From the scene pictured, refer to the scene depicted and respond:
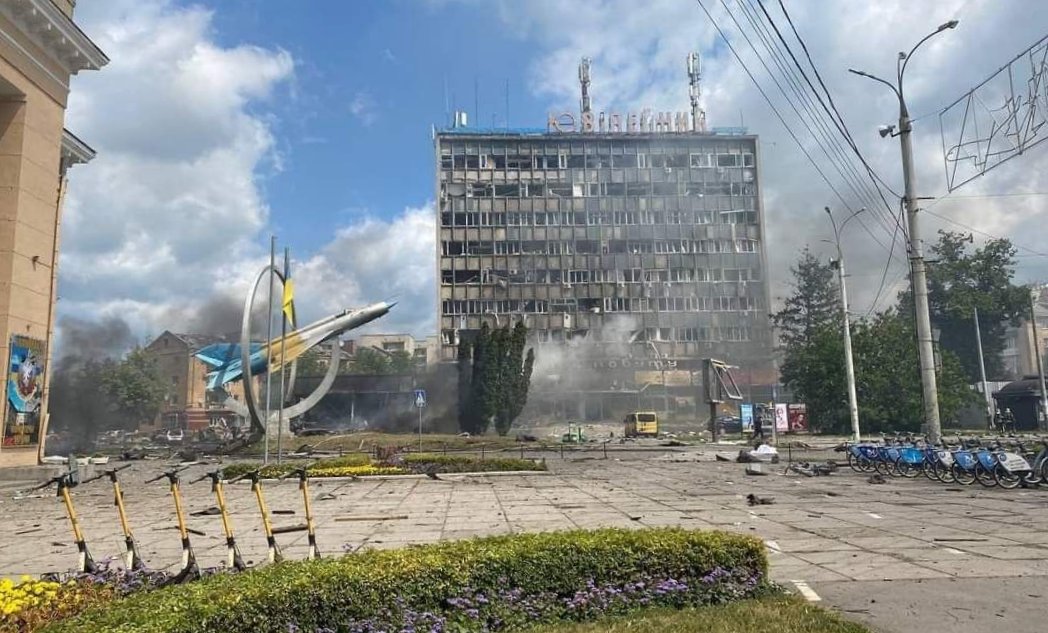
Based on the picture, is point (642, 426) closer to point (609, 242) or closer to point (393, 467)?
point (393, 467)

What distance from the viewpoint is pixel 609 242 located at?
9944cm

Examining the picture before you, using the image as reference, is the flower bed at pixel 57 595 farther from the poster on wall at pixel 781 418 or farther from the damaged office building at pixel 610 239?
the damaged office building at pixel 610 239

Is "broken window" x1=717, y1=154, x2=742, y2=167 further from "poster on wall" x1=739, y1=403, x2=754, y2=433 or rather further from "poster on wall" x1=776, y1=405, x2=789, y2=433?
"poster on wall" x1=776, y1=405, x2=789, y2=433

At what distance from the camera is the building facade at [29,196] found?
69.8 ft

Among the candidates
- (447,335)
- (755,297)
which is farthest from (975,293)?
(447,335)

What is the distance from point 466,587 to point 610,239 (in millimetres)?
95872

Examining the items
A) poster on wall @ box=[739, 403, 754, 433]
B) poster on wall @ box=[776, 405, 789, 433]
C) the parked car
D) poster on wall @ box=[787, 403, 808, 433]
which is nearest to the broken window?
the parked car

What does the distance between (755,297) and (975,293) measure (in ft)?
102

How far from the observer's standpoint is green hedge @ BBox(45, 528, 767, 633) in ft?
14.7

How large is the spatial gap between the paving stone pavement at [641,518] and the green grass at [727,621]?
53 centimetres

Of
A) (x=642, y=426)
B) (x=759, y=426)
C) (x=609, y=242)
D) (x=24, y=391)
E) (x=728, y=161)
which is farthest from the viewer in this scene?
(x=728, y=161)

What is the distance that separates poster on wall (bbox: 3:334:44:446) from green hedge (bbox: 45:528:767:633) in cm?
2057

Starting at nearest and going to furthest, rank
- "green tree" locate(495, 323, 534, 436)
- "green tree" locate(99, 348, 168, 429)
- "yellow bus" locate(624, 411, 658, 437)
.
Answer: "yellow bus" locate(624, 411, 658, 437) < "green tree" locate(495, 323, 534, 436) < "green tree" locate(99, 348, 168, 429)

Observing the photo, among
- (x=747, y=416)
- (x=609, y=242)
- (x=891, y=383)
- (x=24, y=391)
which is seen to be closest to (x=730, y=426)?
(x=747, y=416)
